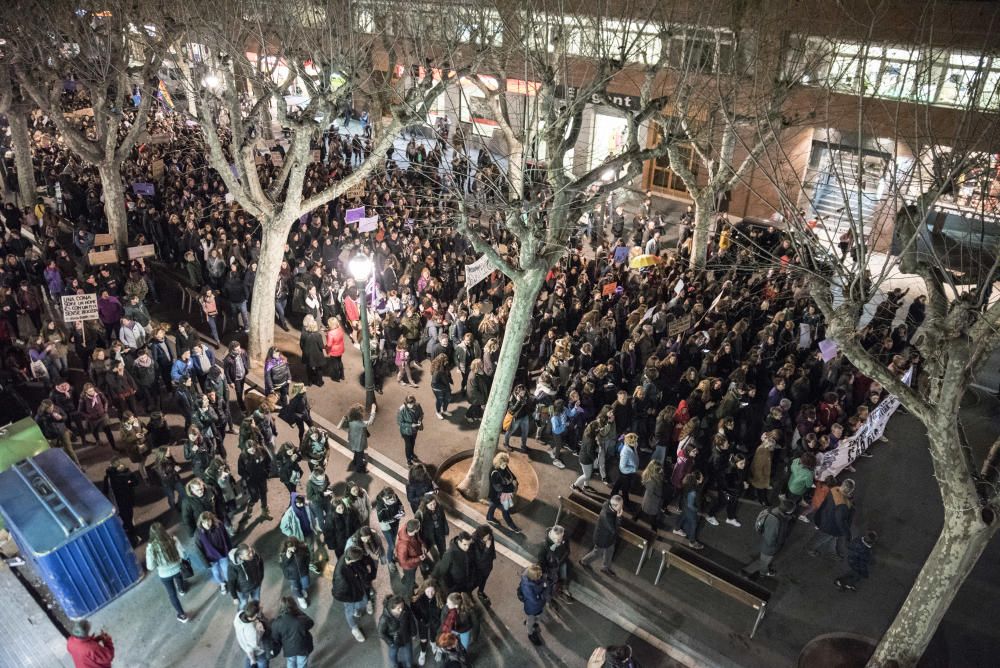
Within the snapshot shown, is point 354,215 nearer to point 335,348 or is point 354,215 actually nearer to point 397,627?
point 335,348

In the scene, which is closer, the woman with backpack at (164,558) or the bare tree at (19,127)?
the woman with backpack at (164,558)

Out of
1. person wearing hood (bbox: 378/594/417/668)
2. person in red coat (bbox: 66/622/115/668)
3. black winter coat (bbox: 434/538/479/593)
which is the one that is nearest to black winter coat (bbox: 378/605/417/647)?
person wearing hood (bbox: 378/594/417/668)

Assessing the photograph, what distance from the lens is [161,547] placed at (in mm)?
8430

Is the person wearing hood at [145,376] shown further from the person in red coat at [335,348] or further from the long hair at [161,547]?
the long hair at [161,547]

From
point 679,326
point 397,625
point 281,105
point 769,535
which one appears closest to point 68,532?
point 397,625

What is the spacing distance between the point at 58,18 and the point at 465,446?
15.1 metres

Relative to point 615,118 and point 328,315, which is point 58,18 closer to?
point 328,315

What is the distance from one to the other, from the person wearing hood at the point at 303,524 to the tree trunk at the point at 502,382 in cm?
264

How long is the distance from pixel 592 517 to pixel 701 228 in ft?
29.4

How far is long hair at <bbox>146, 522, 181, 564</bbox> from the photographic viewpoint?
27.6 feet

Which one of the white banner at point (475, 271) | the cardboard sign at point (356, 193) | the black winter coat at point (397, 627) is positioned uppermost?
the white banner at point (475, 271)

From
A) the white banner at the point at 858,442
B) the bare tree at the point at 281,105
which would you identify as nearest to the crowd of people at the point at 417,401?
the white banner at the point at 858,442

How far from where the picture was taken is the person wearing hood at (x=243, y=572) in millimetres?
8203

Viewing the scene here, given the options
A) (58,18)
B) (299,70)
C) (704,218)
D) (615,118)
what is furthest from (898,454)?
(58,18)
